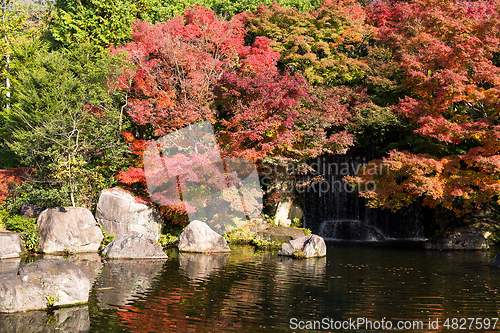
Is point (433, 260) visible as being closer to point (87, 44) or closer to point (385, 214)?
point (385, 214)

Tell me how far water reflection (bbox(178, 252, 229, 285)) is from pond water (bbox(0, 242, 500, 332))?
3 cm

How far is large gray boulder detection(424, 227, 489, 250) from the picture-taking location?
19.7m

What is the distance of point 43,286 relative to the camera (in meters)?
8.53

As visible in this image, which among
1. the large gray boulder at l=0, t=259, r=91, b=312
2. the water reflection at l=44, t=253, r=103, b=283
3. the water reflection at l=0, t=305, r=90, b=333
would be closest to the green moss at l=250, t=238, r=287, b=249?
the water reflection at l=44, t=253, r=103, b=283

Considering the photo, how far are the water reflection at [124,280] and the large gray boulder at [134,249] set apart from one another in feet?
1.20

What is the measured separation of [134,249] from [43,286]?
6263 millimetres

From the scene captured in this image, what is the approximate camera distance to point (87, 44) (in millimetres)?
21438

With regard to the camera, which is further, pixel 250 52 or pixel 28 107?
pixel 250 52

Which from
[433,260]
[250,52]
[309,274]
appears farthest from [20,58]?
[433,260]

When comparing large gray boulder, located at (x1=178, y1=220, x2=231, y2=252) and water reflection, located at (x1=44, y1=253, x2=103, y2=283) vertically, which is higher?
large gray boulder, located at (x1=178, y1=220, x2=231, y2=252)

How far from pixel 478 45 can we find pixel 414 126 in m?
4.51

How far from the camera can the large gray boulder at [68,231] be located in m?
15.9

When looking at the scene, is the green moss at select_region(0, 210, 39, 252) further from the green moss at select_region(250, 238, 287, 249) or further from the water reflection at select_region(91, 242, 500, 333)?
the green moss at select_region(250, 238, 287, 249)

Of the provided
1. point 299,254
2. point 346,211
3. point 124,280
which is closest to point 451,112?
point 346,211
